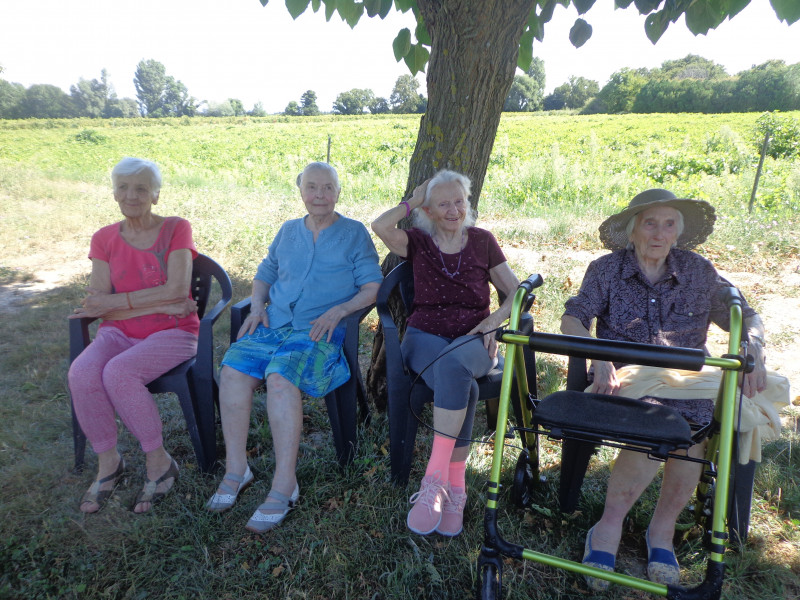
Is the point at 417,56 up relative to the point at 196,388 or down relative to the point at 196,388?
up

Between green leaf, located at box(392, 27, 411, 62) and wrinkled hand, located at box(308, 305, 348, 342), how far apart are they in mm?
2083

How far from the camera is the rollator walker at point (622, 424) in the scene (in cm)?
163

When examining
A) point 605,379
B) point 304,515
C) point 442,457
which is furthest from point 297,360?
point 605,379

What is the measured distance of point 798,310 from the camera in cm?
511

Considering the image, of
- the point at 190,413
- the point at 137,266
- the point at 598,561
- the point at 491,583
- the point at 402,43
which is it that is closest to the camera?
the point at 491,583

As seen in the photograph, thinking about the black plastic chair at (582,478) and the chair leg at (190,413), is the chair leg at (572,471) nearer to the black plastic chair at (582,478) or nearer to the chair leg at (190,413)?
the black plastic chair at (582,478)

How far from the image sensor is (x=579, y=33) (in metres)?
3.38

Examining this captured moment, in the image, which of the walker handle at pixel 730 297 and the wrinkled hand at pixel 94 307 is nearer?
the walker handle at pixel 730 297

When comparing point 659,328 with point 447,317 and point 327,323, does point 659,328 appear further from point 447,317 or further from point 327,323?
point 327,323

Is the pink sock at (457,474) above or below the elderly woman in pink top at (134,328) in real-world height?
below

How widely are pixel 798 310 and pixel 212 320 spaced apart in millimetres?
5368

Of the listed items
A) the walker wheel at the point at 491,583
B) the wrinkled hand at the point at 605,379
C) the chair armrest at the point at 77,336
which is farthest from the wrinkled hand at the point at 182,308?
the wrinkled hand at the point at 605,379

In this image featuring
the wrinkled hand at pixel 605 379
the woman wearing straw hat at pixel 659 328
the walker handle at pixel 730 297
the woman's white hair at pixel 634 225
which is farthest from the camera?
the woman's white hair at pixel 634 225

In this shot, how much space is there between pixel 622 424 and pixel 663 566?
0.74 meters
